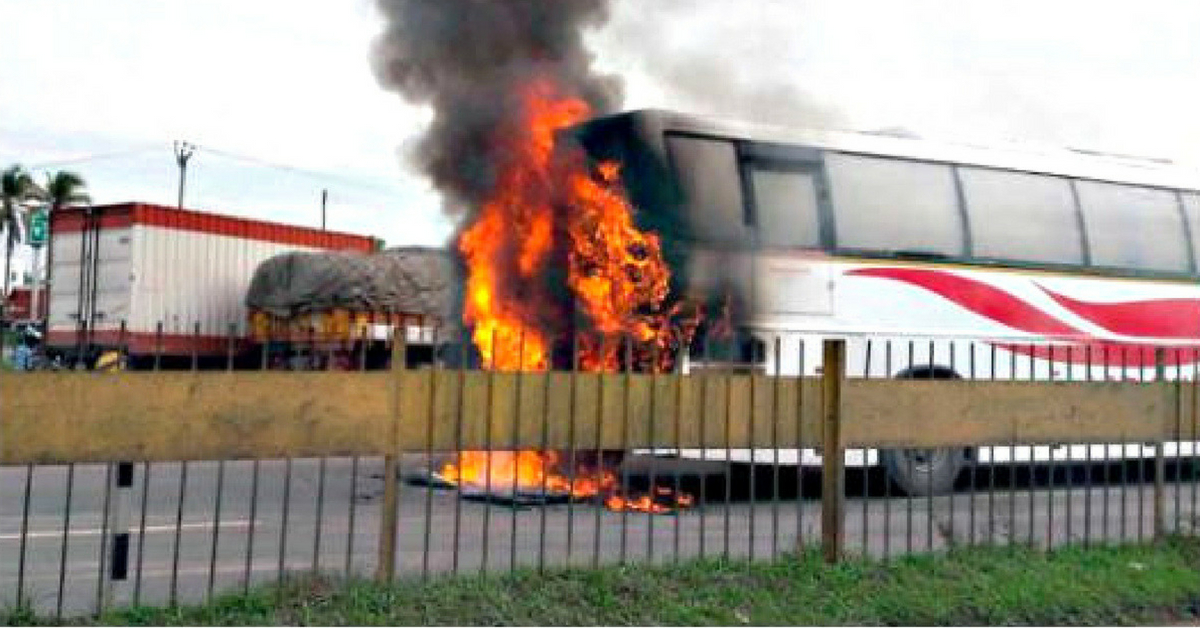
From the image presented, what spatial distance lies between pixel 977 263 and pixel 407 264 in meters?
11.9

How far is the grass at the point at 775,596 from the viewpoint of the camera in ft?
17.0

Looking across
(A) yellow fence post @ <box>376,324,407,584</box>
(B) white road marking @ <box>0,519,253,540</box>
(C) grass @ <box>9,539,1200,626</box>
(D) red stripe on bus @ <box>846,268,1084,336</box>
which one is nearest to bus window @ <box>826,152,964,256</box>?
(D) red stripe on bus @ <box>846,268,1084,336</box>

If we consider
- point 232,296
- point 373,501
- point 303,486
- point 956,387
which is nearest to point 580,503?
point 373,501

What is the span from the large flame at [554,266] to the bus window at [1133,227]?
5778 mm

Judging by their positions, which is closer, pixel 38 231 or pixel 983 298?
pixel 983 298

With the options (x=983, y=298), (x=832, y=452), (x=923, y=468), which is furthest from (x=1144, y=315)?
(x=832, y=452)

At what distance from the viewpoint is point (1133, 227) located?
46.2ft

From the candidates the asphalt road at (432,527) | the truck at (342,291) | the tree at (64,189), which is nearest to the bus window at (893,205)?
the asphalt road at (432,527)

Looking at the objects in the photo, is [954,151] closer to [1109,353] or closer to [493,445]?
[1109,353]

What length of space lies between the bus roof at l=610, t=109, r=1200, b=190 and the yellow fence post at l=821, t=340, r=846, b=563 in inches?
193

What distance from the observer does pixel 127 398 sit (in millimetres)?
4836

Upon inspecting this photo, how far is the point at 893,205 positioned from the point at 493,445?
7746 millimetres

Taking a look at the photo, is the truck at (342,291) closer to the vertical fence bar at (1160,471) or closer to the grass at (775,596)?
the vertical fence bar at (1160,471)

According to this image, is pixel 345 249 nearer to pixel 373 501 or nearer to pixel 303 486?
pixel 303 486
